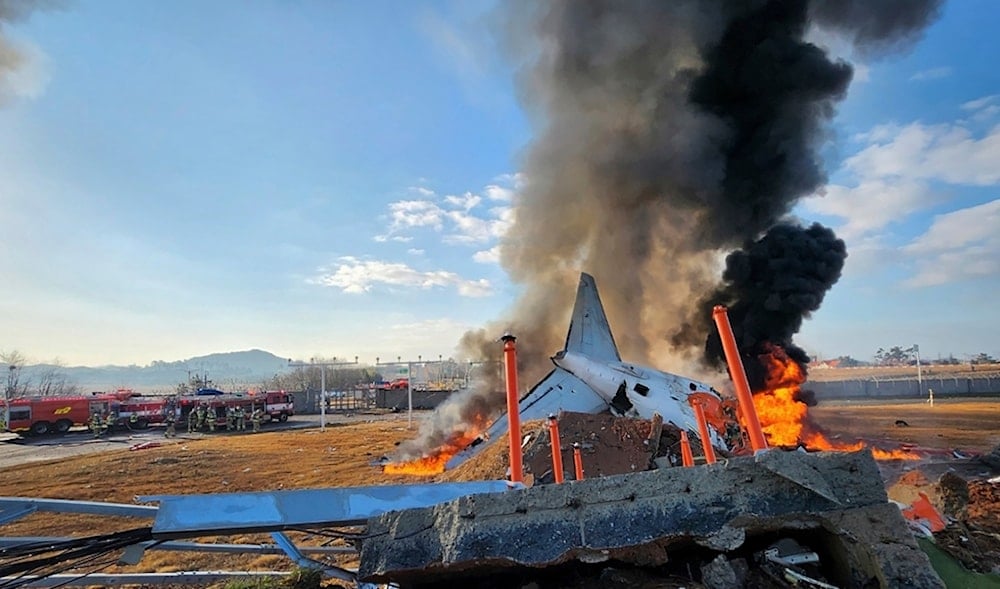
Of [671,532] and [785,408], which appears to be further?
[785,408]

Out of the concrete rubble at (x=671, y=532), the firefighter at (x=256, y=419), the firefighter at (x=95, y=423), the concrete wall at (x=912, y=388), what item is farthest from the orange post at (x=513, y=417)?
the concrete wall at (x=912, y=388)

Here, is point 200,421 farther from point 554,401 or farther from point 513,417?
point 513,417

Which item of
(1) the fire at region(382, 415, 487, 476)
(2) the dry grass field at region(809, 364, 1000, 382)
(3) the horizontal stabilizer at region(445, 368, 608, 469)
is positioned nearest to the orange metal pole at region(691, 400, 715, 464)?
(3) the horizontal stabilizer at region(445, 368, 608, 469)

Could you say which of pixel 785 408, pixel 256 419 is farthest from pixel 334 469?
pixel 256 419

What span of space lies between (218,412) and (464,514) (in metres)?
37.0

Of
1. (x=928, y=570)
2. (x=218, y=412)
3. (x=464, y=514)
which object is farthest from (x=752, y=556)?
(x=218, y=412)

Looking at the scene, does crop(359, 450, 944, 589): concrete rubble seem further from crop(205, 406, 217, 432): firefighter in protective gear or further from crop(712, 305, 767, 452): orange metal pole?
crop(205, 406, 217, 432): firefighter in protective gear

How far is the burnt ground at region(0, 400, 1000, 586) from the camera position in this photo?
6707mm

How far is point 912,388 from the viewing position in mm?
45188

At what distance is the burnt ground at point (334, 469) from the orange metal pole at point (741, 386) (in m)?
1.49

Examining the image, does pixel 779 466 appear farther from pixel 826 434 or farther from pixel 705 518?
pixel 826 434

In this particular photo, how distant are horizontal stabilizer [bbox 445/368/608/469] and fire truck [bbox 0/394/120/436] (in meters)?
29.4

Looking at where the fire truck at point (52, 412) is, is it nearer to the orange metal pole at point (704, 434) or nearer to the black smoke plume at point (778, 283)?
the black smoke plume at point (778, 283)

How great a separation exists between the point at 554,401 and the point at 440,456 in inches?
160
